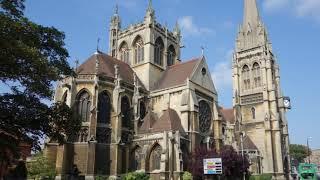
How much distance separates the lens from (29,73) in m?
13.7

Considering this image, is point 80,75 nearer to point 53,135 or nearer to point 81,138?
point 81,138

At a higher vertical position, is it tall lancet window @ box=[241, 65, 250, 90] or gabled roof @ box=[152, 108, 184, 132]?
tall lancet window @ box=[241, 65, 250, 90]

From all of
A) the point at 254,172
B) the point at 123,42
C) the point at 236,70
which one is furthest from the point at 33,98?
the point at 236,70

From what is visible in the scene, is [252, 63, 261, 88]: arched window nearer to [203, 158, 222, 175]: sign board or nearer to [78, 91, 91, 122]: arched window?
[203, 158, 222, 175]: sign board

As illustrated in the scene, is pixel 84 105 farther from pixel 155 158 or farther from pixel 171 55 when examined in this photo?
pixel 171 55

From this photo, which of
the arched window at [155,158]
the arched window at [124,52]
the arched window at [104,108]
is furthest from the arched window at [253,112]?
the arched window at [104,108]

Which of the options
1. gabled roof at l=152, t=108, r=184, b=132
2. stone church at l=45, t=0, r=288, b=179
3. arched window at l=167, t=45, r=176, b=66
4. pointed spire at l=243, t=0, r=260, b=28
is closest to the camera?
stone church at l=45, t=0, r=288, b=179

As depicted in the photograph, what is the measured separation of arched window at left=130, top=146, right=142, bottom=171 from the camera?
34.3 meters

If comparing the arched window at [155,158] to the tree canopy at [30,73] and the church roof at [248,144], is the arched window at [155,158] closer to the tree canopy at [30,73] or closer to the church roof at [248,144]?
the tree canopy at [30,73]

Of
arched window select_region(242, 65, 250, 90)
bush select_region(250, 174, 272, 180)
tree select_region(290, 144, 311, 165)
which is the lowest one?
bush select_region(250, 174, 272, 180)

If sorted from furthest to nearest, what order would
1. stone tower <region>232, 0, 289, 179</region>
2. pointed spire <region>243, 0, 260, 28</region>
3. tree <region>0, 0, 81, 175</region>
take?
pointed spire <region>243, 0, 260, 28</region> → stone tower <region>232, 0, 289, 179</region> → tree <region>0, 0, 81, 175</region>

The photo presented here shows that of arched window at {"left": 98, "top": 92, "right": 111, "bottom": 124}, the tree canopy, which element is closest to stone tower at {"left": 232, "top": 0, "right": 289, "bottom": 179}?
arched window at {"left": 98, "top": 92, "right": 111, "bottom": 124}

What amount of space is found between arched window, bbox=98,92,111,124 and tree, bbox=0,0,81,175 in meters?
19.3

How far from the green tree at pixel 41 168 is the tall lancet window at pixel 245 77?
38.8m
